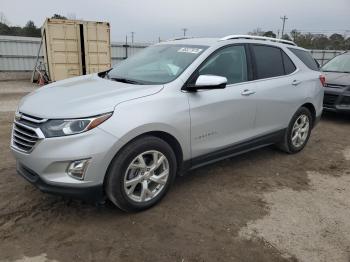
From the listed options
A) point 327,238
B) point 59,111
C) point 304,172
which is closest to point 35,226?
point 59,111

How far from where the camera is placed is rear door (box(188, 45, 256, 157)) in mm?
3781

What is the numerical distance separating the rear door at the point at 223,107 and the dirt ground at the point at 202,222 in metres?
0.61

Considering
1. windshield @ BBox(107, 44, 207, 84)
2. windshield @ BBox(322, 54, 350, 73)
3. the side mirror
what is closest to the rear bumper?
windshield @ BBox(107, 44, 207, 84)

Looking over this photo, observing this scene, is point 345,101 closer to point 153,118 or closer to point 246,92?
point 246,92

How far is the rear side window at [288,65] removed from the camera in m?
5.12

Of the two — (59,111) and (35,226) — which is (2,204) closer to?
(35,226)

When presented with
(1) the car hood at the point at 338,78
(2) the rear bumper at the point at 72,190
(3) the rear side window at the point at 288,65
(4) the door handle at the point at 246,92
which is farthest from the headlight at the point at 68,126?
(1) the car hood at the point at 338,78

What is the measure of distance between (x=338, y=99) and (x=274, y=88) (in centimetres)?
399

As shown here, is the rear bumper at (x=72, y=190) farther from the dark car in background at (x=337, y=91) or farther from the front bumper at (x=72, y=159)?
the dark car in background at (x=337, y=91)

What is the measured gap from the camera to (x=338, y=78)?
27.1 ft

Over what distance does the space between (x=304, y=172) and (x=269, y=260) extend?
232cm

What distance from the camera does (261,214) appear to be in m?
3.63

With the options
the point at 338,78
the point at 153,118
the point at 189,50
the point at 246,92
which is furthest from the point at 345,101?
the point at 153,118

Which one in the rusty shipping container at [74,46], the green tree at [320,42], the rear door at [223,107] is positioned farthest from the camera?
the green tree at [320,42]
